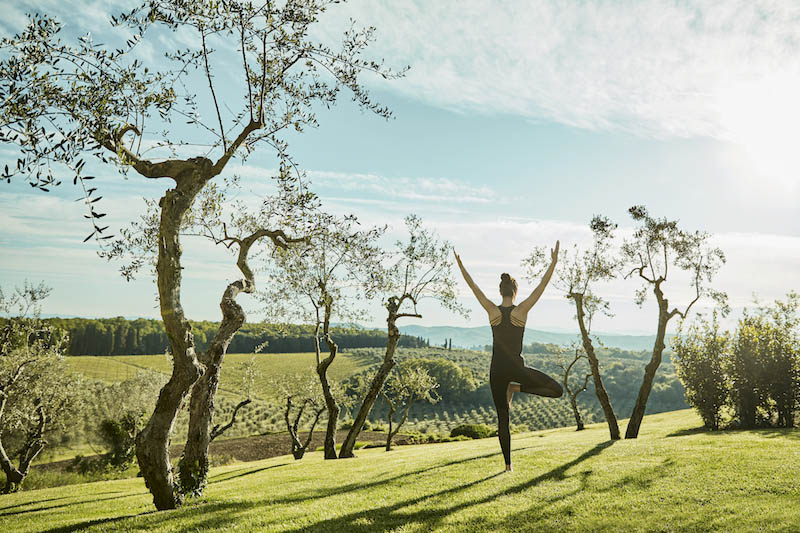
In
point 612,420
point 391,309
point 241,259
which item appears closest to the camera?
point 241,259

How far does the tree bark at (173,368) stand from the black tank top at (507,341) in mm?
7041

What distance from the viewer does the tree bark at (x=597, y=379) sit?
26203mm

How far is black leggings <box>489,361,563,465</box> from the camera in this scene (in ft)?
29.4

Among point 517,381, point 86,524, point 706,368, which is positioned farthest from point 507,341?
point 706,368

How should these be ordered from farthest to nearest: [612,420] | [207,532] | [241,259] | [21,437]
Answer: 1. [21,437]
2. [612,420]
3. [241,259]
4. [207,532]

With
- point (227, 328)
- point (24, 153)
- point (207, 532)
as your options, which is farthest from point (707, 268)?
point (24, 153)

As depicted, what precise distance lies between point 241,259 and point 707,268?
94.0 feet

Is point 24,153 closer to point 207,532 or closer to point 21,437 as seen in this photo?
point 207,532

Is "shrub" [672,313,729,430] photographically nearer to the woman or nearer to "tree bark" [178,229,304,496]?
the woman

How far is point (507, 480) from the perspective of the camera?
10.9 m

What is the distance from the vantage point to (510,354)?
937 centimetres

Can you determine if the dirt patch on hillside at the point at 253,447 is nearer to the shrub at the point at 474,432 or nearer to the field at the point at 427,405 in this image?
the shrub at the point at 474,432

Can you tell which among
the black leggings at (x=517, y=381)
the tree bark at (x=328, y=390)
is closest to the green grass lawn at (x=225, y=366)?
the tree bark at (x=328, y=390)

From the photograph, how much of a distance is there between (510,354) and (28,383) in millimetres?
40865
